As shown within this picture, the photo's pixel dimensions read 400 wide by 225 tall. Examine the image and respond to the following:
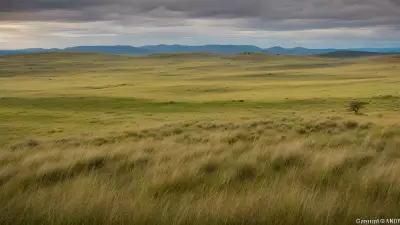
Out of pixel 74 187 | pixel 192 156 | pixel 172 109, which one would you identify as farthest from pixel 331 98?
pixel 74 187

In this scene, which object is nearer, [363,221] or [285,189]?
[363,221]

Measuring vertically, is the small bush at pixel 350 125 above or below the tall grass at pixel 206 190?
below

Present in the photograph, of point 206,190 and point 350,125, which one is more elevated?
point 206,190

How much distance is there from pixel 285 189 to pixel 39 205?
3.08m

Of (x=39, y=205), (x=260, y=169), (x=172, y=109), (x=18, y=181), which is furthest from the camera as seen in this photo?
(x=172, y=109)

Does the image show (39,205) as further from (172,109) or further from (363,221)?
(172,109)

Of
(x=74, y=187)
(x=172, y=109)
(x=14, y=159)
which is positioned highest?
(x=74, y=187)

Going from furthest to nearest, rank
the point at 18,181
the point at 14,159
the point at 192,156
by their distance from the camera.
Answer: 1. the point at 14,159
2. the point at 192,156
3. the point at 18,181

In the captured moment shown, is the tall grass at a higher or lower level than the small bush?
higher

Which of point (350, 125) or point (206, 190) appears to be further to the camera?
point (350, 125)

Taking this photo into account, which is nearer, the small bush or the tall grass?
the tall grass

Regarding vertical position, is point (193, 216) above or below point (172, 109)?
above

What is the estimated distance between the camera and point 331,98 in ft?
190

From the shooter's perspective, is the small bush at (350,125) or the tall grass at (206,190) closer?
the tall grass at (206,190)
